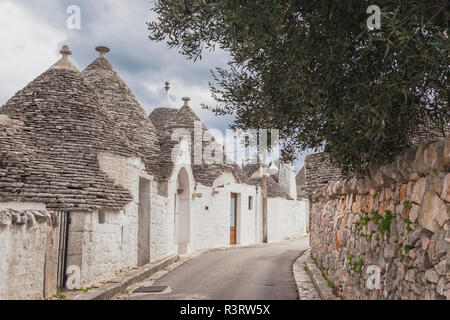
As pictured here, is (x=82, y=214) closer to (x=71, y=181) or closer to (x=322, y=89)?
(x=71, y=181)

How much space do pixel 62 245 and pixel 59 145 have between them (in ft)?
9.06

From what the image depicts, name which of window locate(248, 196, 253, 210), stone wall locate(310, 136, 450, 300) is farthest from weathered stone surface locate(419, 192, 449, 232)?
window locate(248, 196, 253, 210)

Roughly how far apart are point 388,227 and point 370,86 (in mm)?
2022

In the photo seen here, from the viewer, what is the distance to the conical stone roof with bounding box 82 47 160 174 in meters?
15.3

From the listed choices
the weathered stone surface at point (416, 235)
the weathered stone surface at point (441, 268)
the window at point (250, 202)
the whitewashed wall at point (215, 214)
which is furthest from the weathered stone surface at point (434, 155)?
the window at point (250, 202)

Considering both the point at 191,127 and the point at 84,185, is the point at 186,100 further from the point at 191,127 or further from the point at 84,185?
the point at 84,185

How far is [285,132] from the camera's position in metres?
5.76

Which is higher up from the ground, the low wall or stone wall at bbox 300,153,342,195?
stone wall at bbox 300,153,342,195

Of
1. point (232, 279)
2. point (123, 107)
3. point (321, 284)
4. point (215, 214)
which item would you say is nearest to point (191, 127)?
point (215, 214)

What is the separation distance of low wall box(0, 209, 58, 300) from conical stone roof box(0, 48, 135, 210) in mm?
1368

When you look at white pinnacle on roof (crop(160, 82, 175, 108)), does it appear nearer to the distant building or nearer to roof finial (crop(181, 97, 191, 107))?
roof finial (crop(181, 97, 191, 107))

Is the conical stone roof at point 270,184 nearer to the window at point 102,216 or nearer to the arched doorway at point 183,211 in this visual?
the arched doorway at point 183,211
